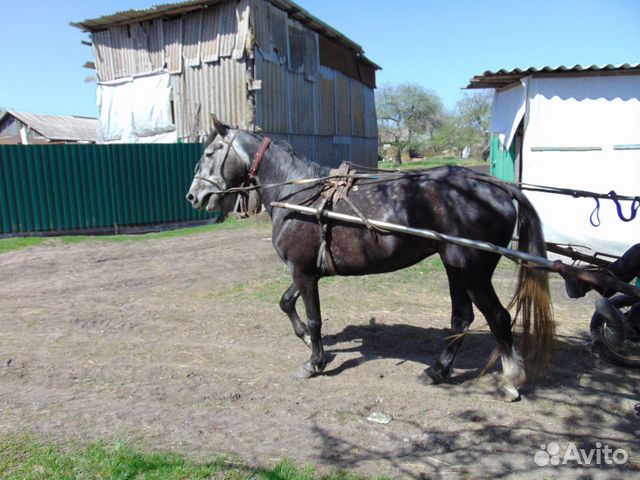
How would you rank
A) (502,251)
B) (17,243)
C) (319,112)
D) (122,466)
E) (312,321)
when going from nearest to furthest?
(122,466) → (502,251) → (312,321) → (17,243) → (319,112)

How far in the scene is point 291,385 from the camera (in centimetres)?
431

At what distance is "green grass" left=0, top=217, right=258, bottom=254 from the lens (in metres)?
10.7

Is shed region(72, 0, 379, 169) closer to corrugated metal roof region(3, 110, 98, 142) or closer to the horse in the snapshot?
the horse

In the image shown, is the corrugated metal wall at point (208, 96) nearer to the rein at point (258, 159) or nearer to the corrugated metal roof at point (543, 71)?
the corrugated metal roof at point (543, 71)

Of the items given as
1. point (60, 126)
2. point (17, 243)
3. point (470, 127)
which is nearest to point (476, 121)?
point (470, 127)

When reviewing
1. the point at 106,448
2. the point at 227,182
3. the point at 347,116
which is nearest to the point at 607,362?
the point at 227,182

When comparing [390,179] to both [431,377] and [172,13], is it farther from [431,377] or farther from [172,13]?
[172,13]

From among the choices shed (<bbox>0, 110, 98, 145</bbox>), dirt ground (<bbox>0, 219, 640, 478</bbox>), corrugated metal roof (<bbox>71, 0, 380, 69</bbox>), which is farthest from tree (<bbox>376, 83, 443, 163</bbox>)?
dirt ground (<bbox>0, 219, 640, 478</bbox>)

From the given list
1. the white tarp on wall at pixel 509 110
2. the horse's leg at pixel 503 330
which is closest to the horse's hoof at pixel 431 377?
the horse's leg at pixel 503 330

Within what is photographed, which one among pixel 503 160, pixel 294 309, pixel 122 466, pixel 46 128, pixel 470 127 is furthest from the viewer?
pixel 470 127

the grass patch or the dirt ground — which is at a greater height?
the grass patch

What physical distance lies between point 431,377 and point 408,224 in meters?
1.41

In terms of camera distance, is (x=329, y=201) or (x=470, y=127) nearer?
(x=329, y=201)
